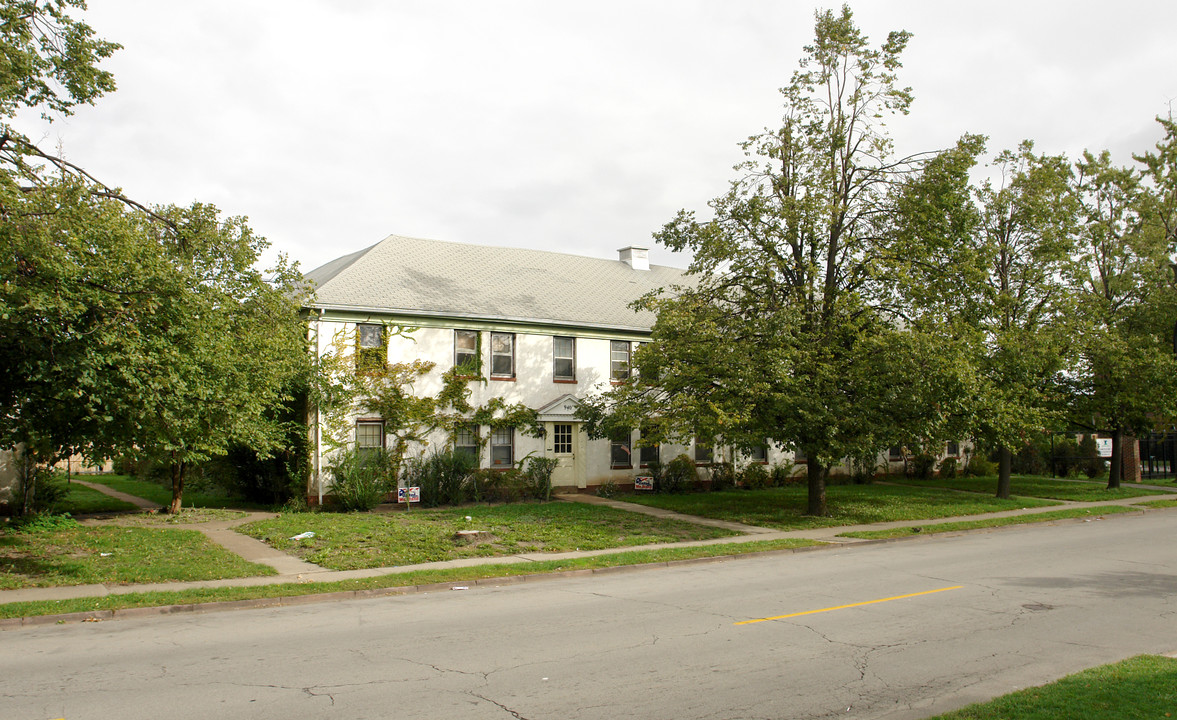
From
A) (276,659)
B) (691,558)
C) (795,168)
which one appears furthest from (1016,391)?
(276,659)

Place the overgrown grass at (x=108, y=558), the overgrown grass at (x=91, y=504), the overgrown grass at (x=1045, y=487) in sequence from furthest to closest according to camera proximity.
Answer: the overgrown grass at (x=1045, y=487)
the overgrown grass at (x=91, y=504)
the overgrown grass at (x=108, y=558)

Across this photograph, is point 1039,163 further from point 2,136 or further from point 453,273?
point 2,136

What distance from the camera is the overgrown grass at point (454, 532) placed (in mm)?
14883

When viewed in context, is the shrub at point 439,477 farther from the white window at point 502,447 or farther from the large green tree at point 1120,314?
the large green tree at point 1120,314

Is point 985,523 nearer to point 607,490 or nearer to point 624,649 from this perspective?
point 607,490

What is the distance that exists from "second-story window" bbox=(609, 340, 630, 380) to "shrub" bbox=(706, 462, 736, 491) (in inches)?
188

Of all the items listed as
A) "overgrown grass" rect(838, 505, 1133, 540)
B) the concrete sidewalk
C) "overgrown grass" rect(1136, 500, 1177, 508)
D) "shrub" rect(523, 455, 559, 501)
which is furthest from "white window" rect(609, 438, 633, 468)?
"overgrown grass" rect(1136, 500, 1177, 508)

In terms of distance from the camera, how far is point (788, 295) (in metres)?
20.5

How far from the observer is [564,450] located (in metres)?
26.2

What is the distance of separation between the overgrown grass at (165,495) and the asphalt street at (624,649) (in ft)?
47.3

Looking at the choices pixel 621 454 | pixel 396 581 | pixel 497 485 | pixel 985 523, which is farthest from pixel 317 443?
pixel 985 523

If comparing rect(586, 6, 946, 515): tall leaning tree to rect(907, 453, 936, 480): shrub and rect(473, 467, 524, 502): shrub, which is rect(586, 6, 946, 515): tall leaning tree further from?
rect(907, 453, 936, 480): shrub

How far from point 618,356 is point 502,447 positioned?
5384 mm

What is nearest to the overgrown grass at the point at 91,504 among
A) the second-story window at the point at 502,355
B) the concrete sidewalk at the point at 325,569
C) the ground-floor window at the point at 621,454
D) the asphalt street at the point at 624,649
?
the concrete sidewalk at the point at 325,569
